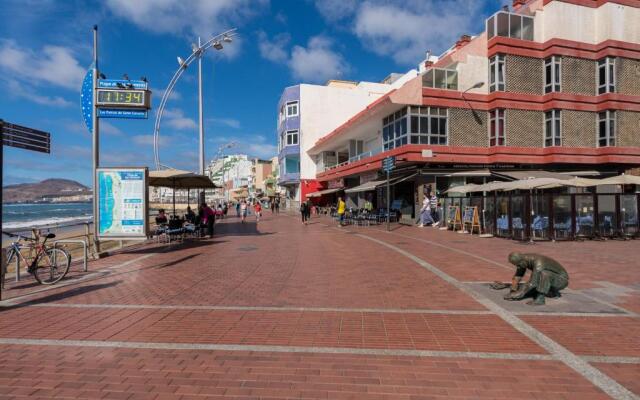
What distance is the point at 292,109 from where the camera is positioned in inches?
1848

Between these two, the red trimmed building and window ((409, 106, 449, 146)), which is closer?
window ((409, 106, 449, 146))

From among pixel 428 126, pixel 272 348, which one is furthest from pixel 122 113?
pixel 428 126

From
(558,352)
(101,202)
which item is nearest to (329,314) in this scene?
(558,352)

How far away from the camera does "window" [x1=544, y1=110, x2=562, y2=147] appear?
23.4 metres

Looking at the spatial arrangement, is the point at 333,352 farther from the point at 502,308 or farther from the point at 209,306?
the point at 502,308

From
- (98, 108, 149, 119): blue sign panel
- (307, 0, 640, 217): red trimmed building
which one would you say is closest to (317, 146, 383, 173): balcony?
(307, 0, 640, 217): red trimmed building

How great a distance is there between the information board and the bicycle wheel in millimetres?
3375

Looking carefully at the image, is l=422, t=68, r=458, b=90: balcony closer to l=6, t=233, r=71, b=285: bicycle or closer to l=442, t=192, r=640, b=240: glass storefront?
l=442, t=192, r=640, b=240: glass storefront

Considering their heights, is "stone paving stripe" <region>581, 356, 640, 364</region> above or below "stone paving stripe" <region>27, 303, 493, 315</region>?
below

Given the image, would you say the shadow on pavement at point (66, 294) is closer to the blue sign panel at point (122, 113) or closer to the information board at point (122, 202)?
the information board at point (122, 202)

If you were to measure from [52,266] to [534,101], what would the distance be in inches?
1027

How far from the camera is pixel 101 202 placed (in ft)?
36.6

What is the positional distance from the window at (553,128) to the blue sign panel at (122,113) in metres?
23.3

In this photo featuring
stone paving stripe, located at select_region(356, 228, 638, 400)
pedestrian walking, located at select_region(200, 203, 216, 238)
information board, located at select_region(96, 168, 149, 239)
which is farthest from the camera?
pedestrian walking, located at select_region(200, 203, 216, 238)
